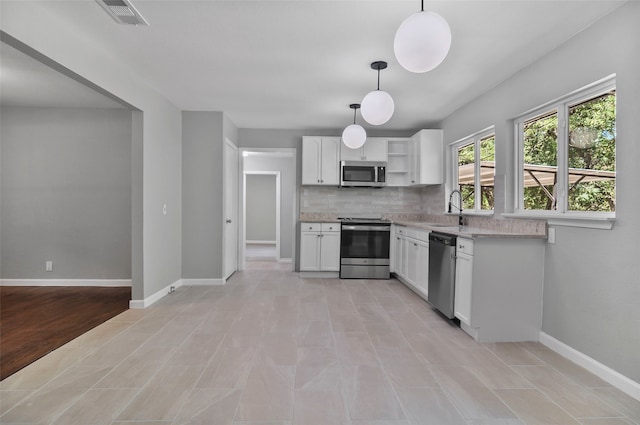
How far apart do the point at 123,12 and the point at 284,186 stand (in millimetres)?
5463

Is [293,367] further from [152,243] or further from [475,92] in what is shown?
[475,92]

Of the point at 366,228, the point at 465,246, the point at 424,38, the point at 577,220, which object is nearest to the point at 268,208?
the point at 366,228

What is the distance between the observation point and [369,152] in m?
5.39

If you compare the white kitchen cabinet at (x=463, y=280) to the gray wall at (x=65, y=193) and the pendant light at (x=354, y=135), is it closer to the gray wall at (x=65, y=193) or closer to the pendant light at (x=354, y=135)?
the pendant light at (x=354, y=135)

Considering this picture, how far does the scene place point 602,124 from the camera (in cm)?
237

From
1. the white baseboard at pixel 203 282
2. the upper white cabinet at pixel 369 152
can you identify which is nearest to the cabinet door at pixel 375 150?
the upper white cabinet at pixel 369 152

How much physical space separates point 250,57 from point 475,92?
2529 millimetres

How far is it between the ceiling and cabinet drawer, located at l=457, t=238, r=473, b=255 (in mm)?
1607

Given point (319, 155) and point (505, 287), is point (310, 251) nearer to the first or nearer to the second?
point (319, 155)

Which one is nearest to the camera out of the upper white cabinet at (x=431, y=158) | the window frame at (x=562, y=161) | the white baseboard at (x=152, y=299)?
the window frame at (x=562, y=161)

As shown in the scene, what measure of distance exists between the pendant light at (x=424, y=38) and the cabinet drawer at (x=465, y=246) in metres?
1.70

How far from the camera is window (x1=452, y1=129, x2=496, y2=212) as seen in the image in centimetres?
384

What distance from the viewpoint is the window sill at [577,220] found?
7.16 ft

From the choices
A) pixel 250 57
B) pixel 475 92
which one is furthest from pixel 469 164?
pixel 250 57
